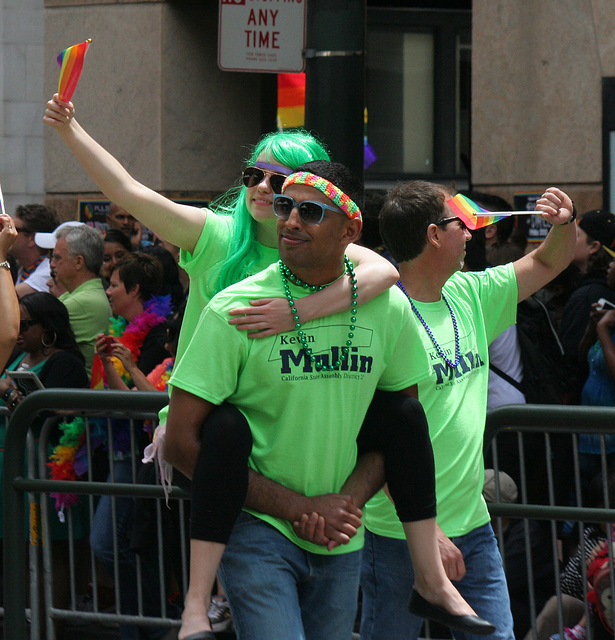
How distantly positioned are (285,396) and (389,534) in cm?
85

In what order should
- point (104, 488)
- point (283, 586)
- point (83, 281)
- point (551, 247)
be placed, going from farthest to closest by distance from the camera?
point (83, 281), point (104, 488), point (551, 247), point (283, 586)

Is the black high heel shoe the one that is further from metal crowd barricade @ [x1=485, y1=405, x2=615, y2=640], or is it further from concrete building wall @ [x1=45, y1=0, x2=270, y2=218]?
concrete building wall @ [x1=45, y1=0, x2=270, y2=218]

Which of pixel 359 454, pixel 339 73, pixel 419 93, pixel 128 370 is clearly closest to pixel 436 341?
pixel 359 454

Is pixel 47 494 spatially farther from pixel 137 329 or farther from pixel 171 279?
pixel 171 279

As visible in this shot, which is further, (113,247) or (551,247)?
(113,247)

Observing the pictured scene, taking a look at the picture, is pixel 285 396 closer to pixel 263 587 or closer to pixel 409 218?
pixel 263 587

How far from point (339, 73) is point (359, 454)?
2.36 metres

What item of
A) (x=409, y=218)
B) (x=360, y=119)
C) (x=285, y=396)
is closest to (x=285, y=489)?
(x=285, y=396)

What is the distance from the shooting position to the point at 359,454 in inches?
128

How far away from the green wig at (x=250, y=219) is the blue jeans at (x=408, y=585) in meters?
0.97

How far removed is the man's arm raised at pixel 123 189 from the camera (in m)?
3.54

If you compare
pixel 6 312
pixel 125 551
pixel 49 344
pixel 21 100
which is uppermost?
pixel 21 100

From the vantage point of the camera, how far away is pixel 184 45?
9.47 meters

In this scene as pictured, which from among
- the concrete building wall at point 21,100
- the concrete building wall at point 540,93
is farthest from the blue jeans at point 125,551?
the concrete building wall at point 21,100
